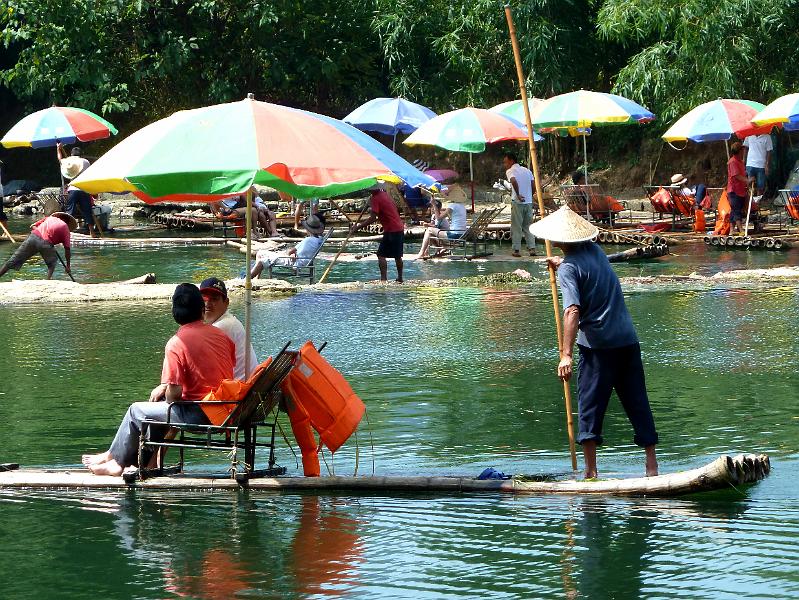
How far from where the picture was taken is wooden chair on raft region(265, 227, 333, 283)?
1853 centimetres

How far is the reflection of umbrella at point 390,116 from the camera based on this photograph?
91.6 feet

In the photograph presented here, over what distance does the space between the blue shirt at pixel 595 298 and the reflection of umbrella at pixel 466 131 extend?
49.0ft

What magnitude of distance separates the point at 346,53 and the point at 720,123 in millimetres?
14603

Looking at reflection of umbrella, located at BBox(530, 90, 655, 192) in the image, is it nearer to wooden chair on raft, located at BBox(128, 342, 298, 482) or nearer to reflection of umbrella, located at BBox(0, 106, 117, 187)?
reflection of umbrella, located at BBox(0, 106, 117, 187)

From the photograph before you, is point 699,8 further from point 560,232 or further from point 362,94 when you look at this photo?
point 560,232

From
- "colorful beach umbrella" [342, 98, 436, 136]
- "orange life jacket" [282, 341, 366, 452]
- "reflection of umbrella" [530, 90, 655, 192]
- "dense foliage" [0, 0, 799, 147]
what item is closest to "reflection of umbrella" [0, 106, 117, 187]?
"colorful beach umbrella" [342, 98, 436, 136]

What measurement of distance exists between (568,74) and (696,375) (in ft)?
67.9

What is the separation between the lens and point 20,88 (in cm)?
3666

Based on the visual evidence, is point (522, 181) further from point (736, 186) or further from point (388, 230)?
point (388, 230)

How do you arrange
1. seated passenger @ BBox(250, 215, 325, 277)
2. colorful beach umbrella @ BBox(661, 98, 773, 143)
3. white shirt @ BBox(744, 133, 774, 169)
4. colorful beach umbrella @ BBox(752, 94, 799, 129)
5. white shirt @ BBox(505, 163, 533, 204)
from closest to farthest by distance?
seated passenger @ BBox(250, 215, 325, 277)
colorful beach umbrella @ BBox(752, 94, 799, 129)
white shirt @ BBox(505, 163, 533, 204)
colorful beach umbrella @ BBox(661, 98, 773, 143)
white shirt @ BBox(744, 133, 774, 169)

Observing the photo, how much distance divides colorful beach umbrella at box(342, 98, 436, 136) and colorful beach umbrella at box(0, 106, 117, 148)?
5065 millimetres

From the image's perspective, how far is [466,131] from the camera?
75.3 feet

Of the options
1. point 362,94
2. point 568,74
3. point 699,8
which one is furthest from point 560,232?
point 362,94

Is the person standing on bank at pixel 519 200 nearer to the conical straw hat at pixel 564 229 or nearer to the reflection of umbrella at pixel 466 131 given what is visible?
the reflection of umbrella at pixel 466 131
